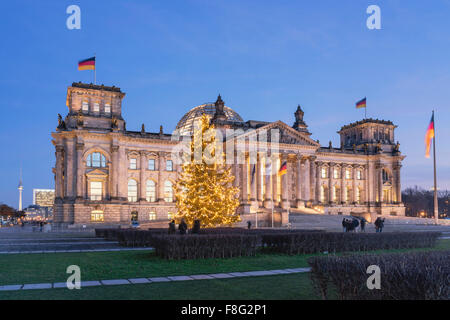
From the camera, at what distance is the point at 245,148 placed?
256ft

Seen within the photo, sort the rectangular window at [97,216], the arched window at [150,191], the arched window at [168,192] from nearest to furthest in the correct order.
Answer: the rectangular window at [97,216] → the arched window at [150,191] → the arched window at [168,192]

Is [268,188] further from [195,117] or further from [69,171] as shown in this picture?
[69,171]

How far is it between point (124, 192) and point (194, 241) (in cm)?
5541

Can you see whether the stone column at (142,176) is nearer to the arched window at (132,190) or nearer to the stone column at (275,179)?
the arched window at (132,190)

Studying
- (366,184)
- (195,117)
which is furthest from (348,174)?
(195,117)

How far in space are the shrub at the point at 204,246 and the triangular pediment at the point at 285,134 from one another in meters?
54.3

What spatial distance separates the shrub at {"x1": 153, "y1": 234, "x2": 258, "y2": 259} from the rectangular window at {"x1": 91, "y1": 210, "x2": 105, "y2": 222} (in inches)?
2019

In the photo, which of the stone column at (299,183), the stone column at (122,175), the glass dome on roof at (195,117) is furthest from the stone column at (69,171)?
the stone column at (299,183)

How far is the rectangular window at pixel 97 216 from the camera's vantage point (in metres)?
71.7

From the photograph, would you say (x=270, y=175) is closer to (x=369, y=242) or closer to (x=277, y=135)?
(x=277, y=135)

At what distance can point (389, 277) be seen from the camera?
934cm

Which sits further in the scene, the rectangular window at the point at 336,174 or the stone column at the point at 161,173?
the rectangular window at the point at 336,174

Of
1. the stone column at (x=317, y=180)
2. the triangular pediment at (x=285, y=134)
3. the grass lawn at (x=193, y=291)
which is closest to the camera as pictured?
the grass lawn at (x=193, y=291)

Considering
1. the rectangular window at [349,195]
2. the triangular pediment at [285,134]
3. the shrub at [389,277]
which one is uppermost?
the triangular pediment at [285,134]
